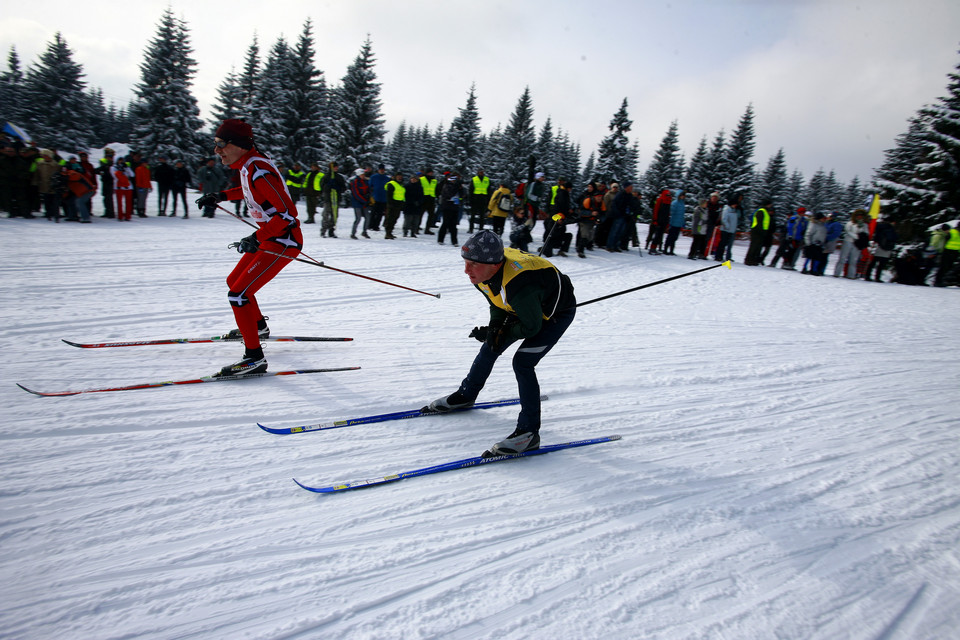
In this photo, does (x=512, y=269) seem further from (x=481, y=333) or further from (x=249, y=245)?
(x=249, y=245)

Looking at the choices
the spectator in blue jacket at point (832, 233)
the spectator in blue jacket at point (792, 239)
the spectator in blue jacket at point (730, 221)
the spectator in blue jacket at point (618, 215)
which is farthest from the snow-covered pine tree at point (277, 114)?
the spectator in blue jacket at point (832, 233)

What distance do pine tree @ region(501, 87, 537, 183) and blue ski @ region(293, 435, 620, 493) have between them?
1650 inches

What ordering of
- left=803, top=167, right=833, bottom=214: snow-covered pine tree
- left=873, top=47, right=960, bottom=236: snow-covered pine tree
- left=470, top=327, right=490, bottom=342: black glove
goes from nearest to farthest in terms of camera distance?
left=470, top=327, right=490, bottom=342: black glove, left=873, top=47, right=960, bottom=236: snow-covered pine tree, left=803, top=167, right=833, bottom=214: snow-covered pine tree

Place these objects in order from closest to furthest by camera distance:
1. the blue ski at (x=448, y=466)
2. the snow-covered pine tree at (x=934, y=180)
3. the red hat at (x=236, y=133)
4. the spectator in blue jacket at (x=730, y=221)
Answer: the blue ski at (x=448, y=466) → the red hat at (x=236, y=133) → the spectator in blue jacket at (x=730, y=221) → the snow-covered pine tree at (x=934, y=180)

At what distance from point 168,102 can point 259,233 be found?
3560 centimetres

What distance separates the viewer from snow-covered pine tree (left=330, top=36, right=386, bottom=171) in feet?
101

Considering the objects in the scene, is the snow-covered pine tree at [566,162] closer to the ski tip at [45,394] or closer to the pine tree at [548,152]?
the pine tree at [548,152]

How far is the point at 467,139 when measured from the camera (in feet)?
127

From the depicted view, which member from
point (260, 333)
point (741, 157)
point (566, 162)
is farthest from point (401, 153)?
point (260, 333)

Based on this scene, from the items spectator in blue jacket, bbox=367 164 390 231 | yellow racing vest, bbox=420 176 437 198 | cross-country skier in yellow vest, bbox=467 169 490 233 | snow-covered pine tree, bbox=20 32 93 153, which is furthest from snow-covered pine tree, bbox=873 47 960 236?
snow-covered pine tree, bbox=20 32 93 153

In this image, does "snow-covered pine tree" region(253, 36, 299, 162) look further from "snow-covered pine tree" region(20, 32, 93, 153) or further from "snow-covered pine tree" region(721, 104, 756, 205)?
"snow-covered pine tree" region(721, 104, 756, 205)

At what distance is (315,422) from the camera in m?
3.75

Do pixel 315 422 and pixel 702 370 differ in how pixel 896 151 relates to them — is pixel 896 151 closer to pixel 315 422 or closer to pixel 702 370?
pixel 702 370

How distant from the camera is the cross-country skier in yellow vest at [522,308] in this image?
3166mm
